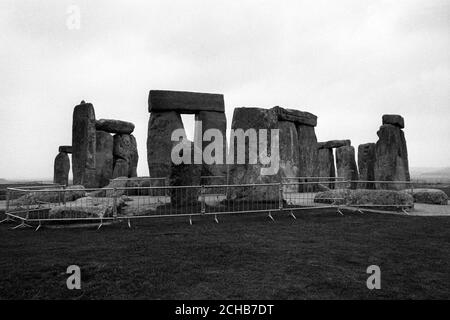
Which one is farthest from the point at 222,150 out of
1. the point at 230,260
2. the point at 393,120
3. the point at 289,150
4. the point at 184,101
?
the point at 230,260

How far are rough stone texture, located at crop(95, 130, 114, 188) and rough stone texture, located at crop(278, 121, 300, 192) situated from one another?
882 centimetres

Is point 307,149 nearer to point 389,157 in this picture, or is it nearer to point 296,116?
point 296,116

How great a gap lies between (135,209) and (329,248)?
556cm

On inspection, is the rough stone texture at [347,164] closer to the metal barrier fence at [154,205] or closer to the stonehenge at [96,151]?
the metal barrier fence at [154,205]

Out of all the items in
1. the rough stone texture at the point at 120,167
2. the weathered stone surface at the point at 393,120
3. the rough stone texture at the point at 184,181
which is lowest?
the rough stone texture at the point at 184,181

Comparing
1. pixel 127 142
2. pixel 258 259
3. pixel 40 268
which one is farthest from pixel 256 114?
pixel 127 142

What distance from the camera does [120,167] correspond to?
18.7m

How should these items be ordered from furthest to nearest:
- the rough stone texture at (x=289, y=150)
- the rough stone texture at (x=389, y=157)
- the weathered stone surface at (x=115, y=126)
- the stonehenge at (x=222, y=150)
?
the weathered stone surface at (x=115, y=126), the rough stone texture at (x=289, y=150), the rough stone texture at (x=389, y=157), the stonehenge at (x=222, y=150)

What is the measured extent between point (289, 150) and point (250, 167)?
7.00 meters

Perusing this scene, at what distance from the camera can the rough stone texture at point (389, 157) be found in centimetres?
1418

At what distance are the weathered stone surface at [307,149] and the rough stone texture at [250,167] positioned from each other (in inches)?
318

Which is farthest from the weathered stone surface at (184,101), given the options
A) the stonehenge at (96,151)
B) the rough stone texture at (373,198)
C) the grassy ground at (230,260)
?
the grassy ground at (230,260)

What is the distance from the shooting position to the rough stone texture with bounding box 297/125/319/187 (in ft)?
60.3

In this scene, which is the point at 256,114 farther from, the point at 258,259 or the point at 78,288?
the point at 78,288
